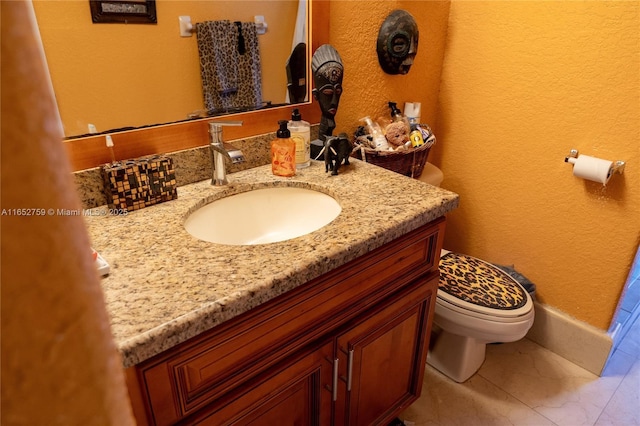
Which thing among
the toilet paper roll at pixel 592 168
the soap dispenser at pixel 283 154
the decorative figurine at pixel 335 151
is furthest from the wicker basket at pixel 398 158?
the toilet paper roll at pixel 592 168

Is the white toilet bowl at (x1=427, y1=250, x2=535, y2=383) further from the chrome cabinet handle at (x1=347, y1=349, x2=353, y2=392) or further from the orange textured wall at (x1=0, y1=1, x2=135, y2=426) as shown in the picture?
the orange textured wall at (x1=0, y1=1, x2=135, y2=426)

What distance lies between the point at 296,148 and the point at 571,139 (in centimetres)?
98

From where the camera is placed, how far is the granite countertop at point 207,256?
2.02 ft

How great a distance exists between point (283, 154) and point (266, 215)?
6.7 inches

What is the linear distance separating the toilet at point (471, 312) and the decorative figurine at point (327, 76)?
0.52 metres

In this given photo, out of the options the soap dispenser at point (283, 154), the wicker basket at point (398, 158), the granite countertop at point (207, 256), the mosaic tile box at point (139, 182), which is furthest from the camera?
the wicker basket at point (398, 158)

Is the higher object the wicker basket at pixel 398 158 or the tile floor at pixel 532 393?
the wicker basket at pixel 398 158

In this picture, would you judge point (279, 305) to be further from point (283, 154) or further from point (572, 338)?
point (572, 338)

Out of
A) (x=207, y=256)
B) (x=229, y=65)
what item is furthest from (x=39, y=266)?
(x=229, y=65)

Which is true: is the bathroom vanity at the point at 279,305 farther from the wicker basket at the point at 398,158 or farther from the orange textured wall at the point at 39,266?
the orange textured wall at the point at 39,266

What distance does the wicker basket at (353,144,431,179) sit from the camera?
131 cm

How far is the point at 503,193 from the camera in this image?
170cm

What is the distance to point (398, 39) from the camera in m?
1.37

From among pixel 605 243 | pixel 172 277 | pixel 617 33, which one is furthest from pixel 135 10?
pixel 605 243
